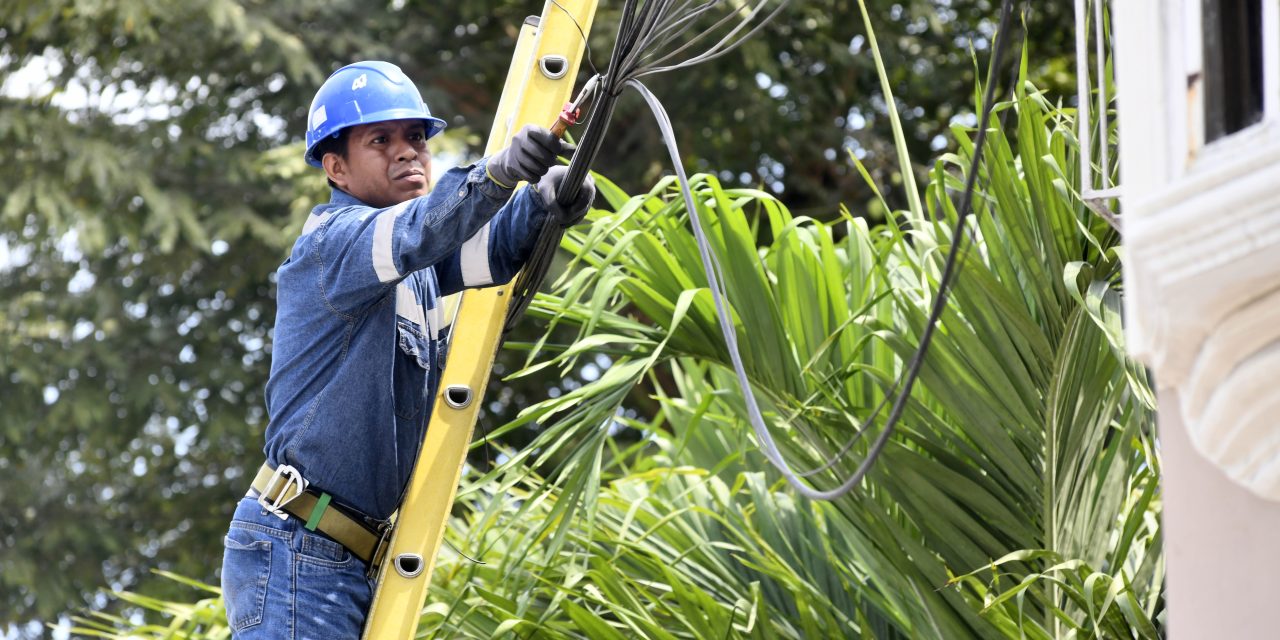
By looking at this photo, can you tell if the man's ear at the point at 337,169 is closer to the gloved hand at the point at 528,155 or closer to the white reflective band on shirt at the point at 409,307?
the white reflective band on shirt at the point at 409,307

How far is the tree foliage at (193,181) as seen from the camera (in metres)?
9.48

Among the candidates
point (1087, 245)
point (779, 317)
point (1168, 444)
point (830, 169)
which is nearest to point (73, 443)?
point (830, 169)

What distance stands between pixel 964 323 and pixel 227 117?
24.5 feet

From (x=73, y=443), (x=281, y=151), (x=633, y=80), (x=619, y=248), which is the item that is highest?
(x=281, y=151)

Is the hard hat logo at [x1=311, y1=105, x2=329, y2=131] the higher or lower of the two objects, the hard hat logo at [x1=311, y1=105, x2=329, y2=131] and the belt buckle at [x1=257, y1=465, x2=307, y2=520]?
the higher

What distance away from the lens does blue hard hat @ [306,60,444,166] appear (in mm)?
3486

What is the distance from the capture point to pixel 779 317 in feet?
13.5

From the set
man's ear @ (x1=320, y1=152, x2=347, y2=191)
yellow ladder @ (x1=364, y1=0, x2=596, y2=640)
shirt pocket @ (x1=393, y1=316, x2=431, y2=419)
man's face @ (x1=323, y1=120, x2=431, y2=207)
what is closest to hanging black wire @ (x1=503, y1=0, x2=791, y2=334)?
yellow ladder @ (x1=364, y1=0, x2=596, y2=640)

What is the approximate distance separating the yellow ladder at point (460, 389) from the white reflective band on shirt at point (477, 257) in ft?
0.31

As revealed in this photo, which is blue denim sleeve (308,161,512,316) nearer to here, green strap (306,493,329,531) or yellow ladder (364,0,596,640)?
yellow ladder (364,0,596,640)

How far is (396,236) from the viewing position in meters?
3.13

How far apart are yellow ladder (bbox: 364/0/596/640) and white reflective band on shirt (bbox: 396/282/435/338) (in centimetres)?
7

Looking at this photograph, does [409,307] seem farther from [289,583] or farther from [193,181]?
[193,181]

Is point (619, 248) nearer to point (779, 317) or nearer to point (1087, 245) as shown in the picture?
point (779, 317)
